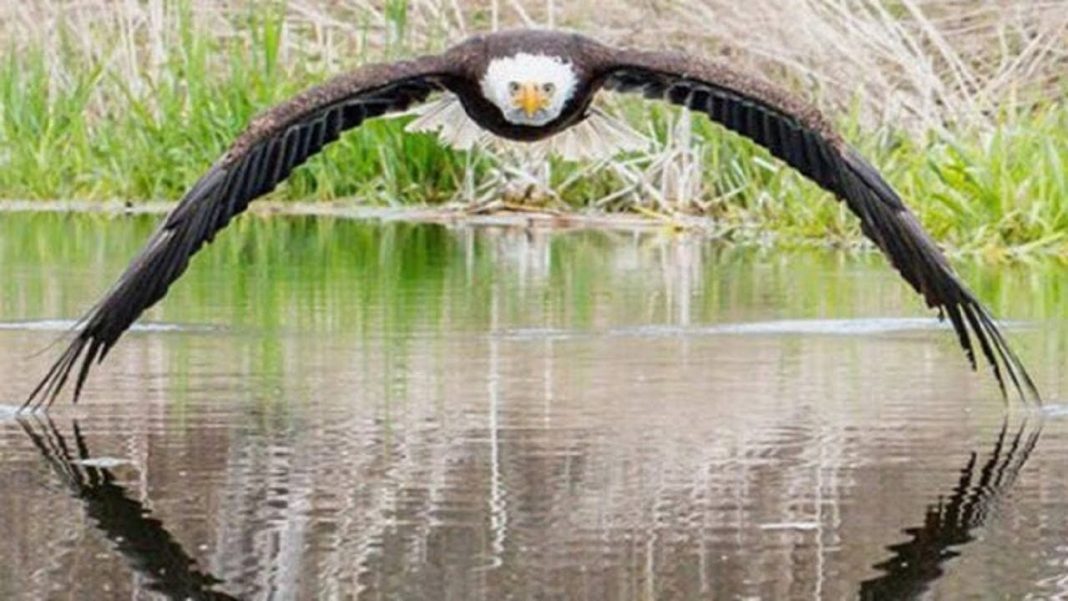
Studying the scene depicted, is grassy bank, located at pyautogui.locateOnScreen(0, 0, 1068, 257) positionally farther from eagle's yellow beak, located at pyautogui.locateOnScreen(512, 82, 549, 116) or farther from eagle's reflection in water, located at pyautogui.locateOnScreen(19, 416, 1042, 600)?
eagle's reflection in water, located at pyautogui.locateOnScreen(19, 416, 1042, 600)

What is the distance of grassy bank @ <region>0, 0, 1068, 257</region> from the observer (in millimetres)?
15070

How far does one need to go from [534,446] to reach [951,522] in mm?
1466

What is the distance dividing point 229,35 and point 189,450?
13.3 meters

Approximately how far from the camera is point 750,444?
313 inches

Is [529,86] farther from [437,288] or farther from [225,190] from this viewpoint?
[437,288]

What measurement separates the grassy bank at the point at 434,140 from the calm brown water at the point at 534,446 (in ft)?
6.37

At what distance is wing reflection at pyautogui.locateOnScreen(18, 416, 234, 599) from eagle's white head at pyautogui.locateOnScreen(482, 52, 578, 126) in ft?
6.92

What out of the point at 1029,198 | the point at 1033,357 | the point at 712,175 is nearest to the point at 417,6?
the point at 712,175

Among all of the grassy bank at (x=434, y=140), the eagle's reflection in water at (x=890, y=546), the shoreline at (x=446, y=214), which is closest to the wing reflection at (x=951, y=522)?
the eagle's reflection in water at (x=890, y=546)

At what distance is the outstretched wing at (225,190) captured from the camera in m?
8.63

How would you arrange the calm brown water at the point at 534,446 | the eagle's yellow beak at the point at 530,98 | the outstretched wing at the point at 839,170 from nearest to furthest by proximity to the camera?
1. the calm brown water at the point at 534,446
2. the outstretched wing at the point at 839,170
3. the eagle's yellow beak at the point at 530,98

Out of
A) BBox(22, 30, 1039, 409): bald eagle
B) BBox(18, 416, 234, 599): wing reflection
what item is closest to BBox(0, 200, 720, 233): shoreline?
BBox(22, 30, 1039, 409): bald eagle

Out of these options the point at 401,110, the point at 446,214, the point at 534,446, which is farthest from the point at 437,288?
the point at 446,214

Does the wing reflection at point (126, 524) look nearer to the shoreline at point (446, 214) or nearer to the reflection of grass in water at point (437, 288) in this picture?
the reflection of grass in water at point (437, 288)
